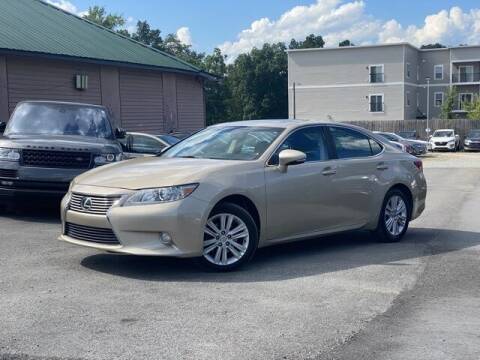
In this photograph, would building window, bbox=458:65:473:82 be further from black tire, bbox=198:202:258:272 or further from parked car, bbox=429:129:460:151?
black tire, bbox=198:202:258:272

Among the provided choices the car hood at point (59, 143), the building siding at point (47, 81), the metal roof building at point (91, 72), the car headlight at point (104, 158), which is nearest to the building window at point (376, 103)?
the metal roof building at point (91, 72)

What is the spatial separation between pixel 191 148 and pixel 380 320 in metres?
3.47

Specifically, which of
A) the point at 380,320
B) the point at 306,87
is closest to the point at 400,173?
Answer: the point at 380,320

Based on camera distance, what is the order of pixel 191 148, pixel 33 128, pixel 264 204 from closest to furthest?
pixel 264 204, pixel 191 148, pixel 33 128

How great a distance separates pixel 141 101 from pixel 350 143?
15.5 m

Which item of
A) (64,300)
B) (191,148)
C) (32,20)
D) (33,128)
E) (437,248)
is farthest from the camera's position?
(32,20)

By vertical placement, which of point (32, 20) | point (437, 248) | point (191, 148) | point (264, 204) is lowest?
point (437, 248)

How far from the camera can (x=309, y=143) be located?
25.8 ft

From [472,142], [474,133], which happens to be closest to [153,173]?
[472,142]

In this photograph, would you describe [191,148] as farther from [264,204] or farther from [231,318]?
[231,318]

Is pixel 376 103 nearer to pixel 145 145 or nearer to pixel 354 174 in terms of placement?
pixel 145 145

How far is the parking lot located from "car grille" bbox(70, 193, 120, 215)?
64 cm

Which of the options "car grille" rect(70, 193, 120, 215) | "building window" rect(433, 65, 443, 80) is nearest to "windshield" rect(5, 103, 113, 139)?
"car grille" rect(70, 193, 120, 215)

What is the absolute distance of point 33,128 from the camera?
36.2 feet
